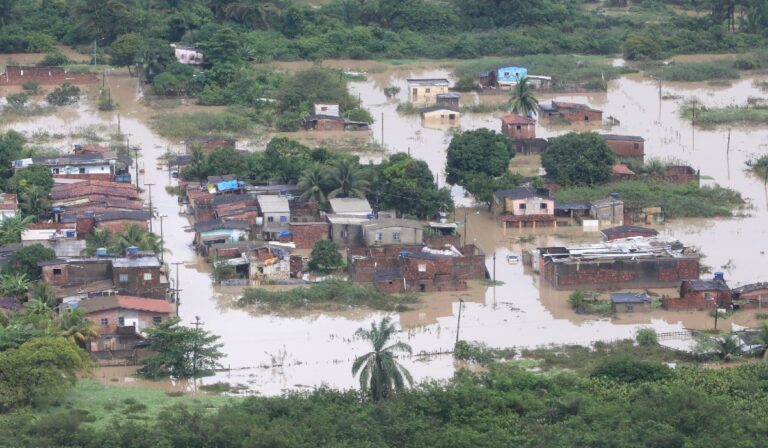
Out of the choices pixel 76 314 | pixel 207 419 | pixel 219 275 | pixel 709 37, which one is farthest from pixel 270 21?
pixel 207 419

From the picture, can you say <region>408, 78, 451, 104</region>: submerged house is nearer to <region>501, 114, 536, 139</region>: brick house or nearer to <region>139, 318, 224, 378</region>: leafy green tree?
<region>501, 114, 536, 139</region>: brick house

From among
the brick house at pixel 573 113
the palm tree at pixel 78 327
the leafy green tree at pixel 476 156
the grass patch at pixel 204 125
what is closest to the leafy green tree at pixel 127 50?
the grass patch at pixel 204 125

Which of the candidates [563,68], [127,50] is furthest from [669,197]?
[127,50]

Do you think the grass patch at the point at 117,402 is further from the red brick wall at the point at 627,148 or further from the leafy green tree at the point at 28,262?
the red brick wall at the point at 627,148

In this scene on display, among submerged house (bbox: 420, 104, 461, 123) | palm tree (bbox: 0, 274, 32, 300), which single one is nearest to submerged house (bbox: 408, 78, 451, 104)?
submerged house (bbox: 420, 104, 461, 123)

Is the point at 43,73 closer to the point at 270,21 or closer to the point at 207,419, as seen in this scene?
the point at 270,21

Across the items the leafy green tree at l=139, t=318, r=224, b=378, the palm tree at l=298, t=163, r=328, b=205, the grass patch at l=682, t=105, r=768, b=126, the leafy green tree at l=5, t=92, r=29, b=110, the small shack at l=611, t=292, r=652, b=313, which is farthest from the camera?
the leafy green tree at l=5, t=92, r=29, b=110
